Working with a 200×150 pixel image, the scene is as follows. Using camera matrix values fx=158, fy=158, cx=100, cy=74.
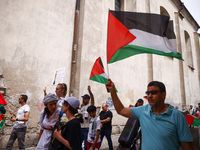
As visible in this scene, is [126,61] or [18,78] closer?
[18,78]

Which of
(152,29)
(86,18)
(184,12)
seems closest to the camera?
(152,29)

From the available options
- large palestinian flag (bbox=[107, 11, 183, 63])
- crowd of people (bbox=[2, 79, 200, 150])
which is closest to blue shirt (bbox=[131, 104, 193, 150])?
crowd of people (bbox=[2, 79, 200, 150])

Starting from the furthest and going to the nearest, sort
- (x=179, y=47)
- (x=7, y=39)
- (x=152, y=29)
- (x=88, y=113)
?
(x=179, y=47) < (x=7, y=39) < (x=88, y=113) < (x=152, y=29)

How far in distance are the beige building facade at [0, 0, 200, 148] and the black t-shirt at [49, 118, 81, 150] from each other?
5.92 ft

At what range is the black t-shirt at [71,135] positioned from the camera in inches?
66.9

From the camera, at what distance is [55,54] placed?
630 centimetres

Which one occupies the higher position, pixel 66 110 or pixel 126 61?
pixel 126 61

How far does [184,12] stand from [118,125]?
1671 centimetres

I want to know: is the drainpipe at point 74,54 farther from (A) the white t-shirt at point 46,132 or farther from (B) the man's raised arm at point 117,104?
(B) the man's raised arm at point 117,104

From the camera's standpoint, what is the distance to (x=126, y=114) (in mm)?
2053

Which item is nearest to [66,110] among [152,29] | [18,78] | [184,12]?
[152,29]

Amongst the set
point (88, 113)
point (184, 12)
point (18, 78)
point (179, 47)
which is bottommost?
point (88, 113)

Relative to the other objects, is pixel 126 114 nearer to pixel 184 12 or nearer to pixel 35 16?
pixel 35 16

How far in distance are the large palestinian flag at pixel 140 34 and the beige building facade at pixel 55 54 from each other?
82 cm
